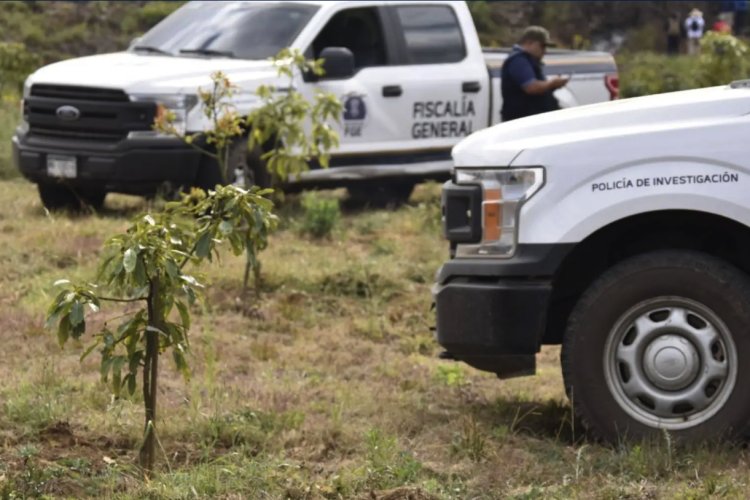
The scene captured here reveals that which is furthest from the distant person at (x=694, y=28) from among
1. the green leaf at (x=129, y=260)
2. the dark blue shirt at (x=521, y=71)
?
the green leaf at (x=129, y=260)

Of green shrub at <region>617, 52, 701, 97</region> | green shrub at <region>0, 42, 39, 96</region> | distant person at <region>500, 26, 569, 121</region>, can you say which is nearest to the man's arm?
distant person at <region>500, 26, 569, 121</region>

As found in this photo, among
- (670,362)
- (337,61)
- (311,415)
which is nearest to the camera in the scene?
(670,362)

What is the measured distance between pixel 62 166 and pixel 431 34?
3359 mm

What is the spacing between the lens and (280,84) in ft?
39.8

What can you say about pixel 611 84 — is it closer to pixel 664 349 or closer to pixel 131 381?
pixel 664 349

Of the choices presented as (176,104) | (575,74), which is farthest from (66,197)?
(575,74)

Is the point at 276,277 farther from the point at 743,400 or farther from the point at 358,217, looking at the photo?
the point at 743,400

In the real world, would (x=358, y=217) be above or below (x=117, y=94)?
below

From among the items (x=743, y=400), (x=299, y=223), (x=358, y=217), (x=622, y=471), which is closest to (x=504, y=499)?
(x=622, y=471)

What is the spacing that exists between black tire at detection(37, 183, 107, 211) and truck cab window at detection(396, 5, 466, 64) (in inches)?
107

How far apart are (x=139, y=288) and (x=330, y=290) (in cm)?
428

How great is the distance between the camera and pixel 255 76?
11945mm

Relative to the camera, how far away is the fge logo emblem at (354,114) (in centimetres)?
1267

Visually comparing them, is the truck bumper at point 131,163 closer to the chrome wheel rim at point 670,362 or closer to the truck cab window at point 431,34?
the truck cab window at point 431,34
